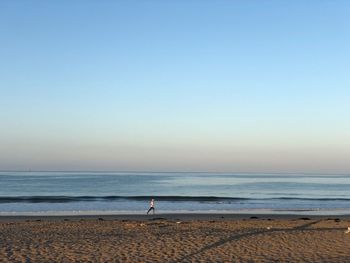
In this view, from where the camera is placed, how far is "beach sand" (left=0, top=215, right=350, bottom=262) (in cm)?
1267

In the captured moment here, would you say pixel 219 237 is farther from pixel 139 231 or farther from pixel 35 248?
pixel 35 248

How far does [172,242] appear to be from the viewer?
15.2 m

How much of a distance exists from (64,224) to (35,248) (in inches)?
280

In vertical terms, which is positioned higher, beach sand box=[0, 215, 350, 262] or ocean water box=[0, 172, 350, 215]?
beach sand box=[0, 215, 350, 262]

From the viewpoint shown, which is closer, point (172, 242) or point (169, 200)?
point (172, 242)

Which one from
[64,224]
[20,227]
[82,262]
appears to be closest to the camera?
[82,262]

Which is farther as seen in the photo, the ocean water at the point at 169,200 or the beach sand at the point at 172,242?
the ocean water at the point at 169,200

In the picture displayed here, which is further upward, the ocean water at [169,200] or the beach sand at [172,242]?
the beach sand at [172,242]

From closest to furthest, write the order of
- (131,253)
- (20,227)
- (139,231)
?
1. (131,253)
2. (139,231)
3. (20,227)

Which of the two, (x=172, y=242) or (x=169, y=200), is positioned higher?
(x=172, y=242)

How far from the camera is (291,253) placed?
13.4m

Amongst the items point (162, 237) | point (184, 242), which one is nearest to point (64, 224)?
point (162, 237)

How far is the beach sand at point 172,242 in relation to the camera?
499 inches

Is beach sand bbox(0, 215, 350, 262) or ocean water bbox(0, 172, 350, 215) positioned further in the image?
ocean water bbox(0, 172, 350, 215)
